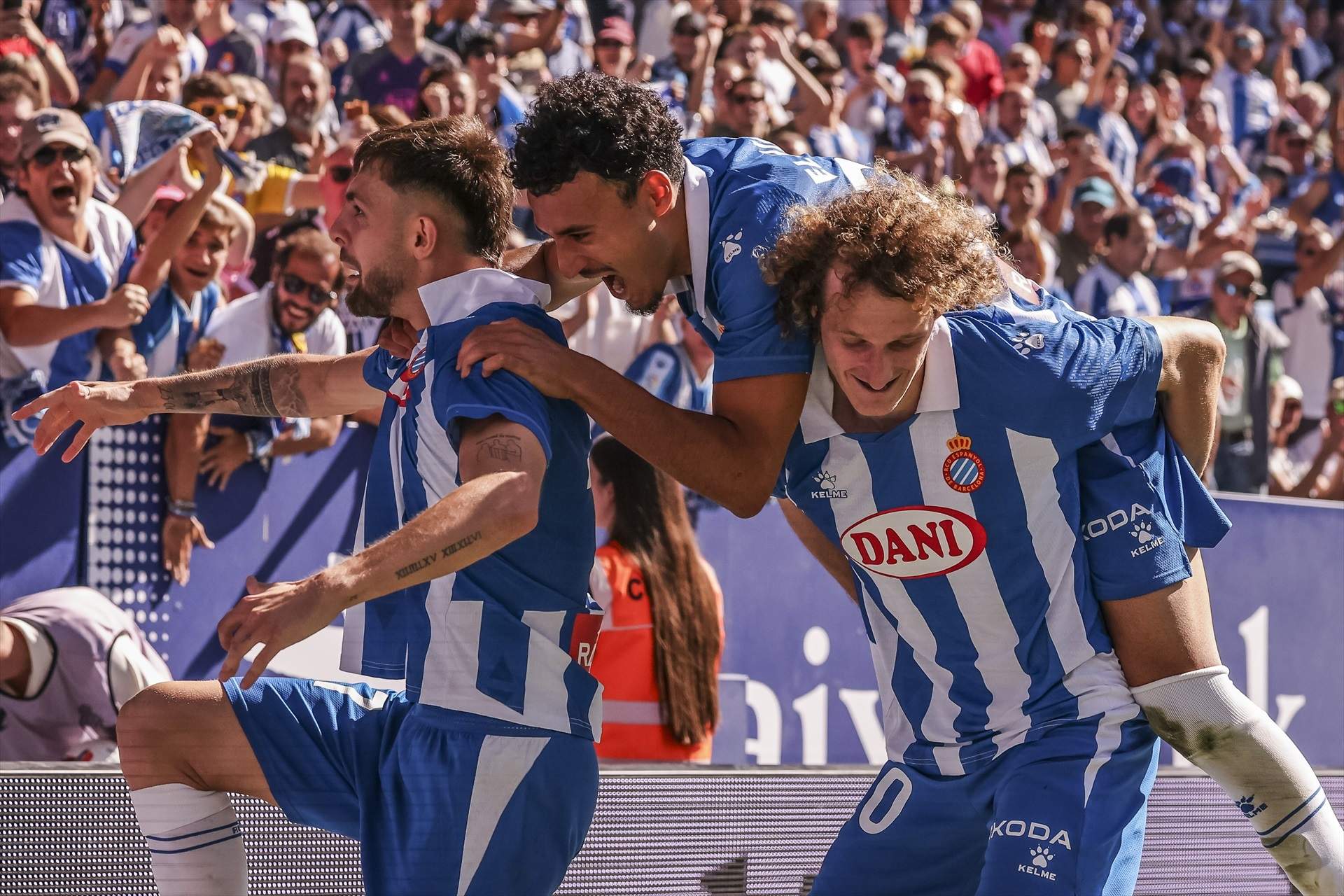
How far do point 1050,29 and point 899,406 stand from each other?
32.7 feet

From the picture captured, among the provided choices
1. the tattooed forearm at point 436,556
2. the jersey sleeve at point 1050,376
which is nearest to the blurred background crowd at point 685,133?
the jersey sleeve at point 1050,376

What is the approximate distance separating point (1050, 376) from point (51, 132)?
4058 millimetres

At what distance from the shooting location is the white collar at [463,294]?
9.35 ft

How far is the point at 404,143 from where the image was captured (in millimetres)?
2900

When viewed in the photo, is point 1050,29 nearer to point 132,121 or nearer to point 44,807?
point 132,121

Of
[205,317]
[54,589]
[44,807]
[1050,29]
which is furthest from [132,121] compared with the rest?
[1050,29]

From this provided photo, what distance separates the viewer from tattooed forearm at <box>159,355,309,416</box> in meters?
3.32

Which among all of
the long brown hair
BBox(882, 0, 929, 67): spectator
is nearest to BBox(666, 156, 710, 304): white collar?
the long brown hair

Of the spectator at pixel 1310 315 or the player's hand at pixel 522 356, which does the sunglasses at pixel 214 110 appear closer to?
the player's hand at pixel 522 356

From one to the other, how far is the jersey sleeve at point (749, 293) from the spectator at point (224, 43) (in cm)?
501

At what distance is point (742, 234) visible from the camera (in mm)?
3018

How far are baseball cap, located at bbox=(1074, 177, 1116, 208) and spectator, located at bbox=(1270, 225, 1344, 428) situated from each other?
198cm

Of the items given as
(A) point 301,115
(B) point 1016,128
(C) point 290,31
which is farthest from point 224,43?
(B) point 1016,128

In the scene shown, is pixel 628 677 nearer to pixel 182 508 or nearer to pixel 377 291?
pixel 182 508
